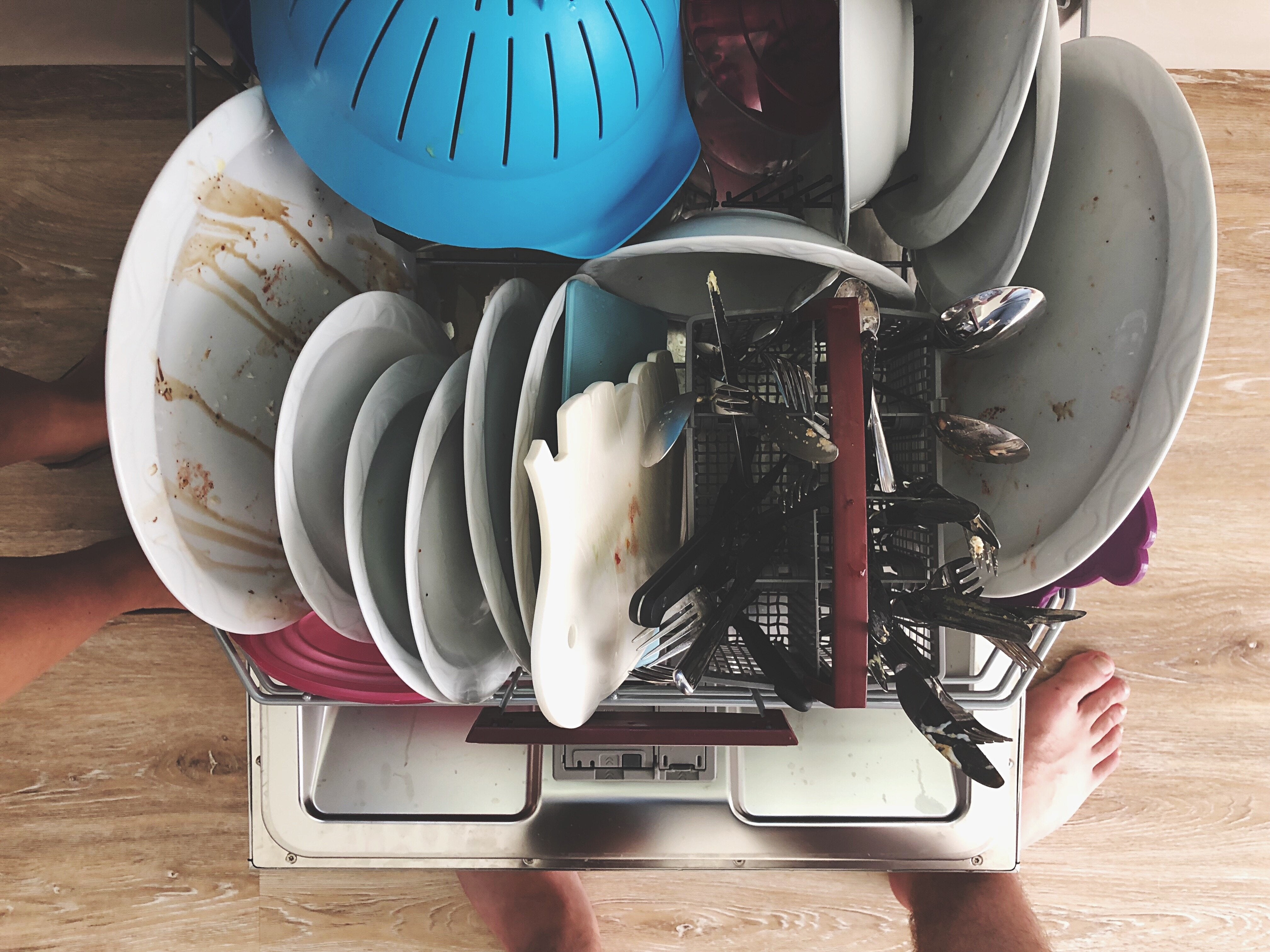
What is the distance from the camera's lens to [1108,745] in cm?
98

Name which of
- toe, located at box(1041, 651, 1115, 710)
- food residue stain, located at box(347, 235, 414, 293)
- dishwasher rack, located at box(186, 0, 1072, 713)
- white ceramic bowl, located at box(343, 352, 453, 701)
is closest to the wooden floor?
toe, located at box(1041, 651, 1115, 710)

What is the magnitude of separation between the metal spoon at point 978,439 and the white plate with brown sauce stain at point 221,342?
54 centimetres

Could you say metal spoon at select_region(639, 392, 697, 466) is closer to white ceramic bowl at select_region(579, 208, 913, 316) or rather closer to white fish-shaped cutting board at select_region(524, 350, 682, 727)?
white fish-shaped cutting board at select_region(524, 350, 682, 727)

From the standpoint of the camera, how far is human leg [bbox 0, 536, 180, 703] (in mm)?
624

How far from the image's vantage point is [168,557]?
1.68ft

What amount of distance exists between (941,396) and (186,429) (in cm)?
63

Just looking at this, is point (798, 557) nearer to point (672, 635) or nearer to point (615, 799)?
point (672, 635)

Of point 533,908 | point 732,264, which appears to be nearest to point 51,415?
point 732,264

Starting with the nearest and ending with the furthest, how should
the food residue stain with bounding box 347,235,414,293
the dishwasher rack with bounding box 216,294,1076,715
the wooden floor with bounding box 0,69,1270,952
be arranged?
1. the dishwasher rack with bounding box 216,294,1076,715
2. the food residue stain with bounding box 347,235,414,293
3. the wooden floor with bounding box 0,69,1270,952

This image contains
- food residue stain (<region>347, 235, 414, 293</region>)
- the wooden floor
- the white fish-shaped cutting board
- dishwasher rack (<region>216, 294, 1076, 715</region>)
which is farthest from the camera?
the wooden floor

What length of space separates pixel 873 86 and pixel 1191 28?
2.22ft

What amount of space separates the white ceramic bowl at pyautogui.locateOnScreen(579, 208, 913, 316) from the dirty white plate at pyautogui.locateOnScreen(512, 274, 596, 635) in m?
0.08

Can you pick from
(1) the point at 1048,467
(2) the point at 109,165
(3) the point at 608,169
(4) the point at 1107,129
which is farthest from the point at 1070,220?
(2) the point at 109,165

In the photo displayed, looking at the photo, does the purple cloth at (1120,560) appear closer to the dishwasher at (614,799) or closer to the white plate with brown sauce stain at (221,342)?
the dishwasher at (614,799)
